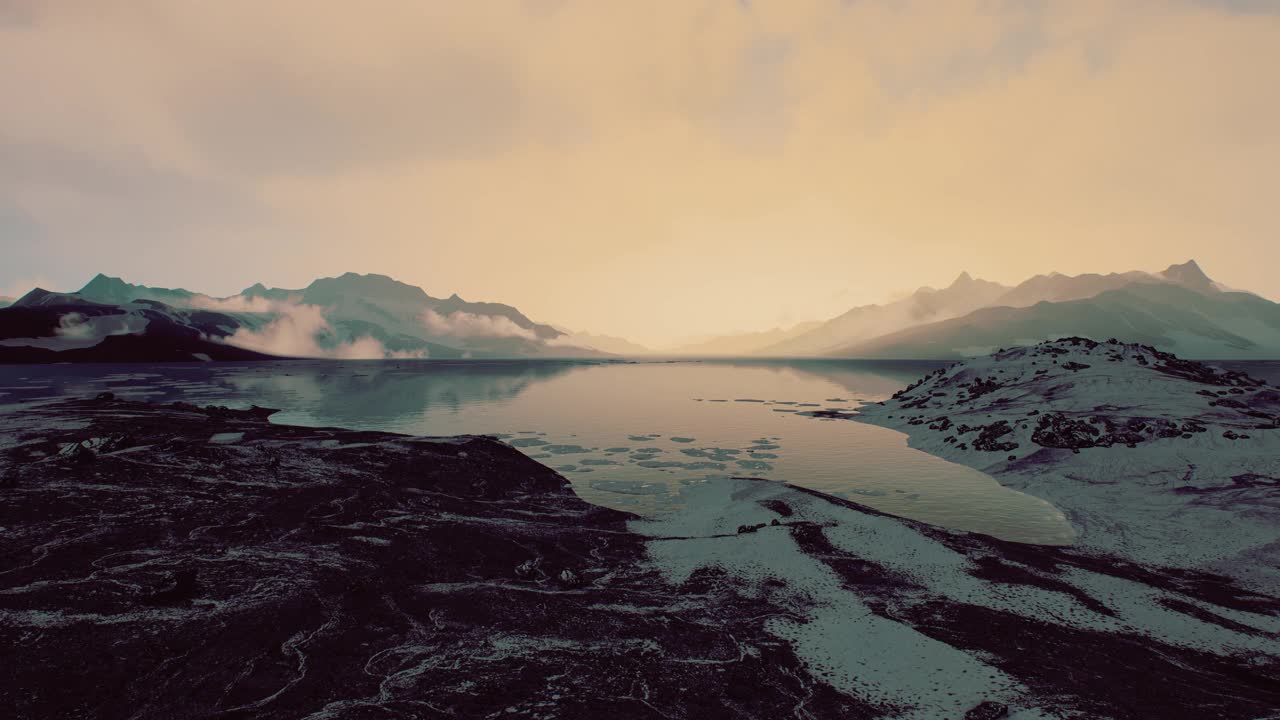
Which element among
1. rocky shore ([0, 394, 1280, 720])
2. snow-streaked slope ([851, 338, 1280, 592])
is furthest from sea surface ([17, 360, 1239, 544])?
rocky shore ([0, 394, 1280, 720])

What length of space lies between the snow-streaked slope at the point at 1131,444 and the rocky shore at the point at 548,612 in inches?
167

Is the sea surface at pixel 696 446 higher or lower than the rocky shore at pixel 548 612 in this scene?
lower

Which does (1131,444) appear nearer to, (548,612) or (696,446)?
(696,446)

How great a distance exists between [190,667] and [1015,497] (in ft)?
96.4

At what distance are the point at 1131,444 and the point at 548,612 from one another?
33.2m

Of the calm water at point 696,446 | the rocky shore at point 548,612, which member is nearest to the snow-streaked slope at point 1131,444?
the calm water at point 696,446

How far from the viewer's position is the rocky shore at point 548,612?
9031mm

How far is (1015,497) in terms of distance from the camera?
24.8m

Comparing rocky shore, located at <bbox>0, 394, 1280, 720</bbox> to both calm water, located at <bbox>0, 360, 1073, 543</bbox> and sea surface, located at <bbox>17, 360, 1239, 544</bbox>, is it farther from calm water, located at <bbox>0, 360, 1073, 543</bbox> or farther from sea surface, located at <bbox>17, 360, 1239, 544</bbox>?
calm water, located at <bbox>0, 360, 1073, 543</bbox>

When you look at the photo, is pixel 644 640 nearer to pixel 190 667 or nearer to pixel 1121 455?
pixel 190 667

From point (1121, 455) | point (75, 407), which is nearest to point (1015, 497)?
point (1121, 455)

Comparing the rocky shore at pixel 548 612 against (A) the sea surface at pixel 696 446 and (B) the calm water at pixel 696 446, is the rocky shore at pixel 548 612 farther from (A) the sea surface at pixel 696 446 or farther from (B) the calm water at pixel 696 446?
(B) the calm water at pixel 696 446

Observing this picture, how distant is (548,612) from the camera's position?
12375 mm

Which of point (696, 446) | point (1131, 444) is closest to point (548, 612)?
point (696, 446)
